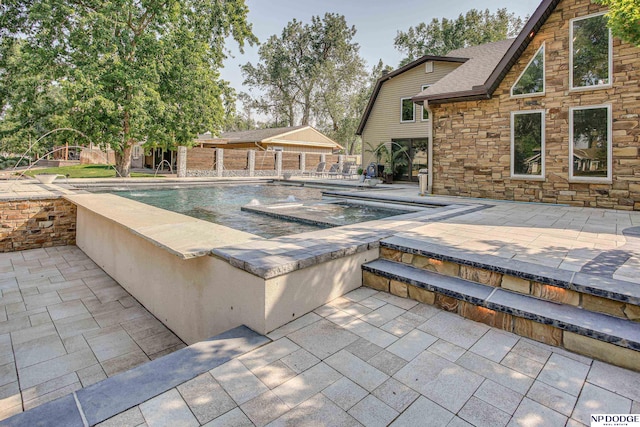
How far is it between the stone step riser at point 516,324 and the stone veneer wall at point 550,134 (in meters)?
6.90

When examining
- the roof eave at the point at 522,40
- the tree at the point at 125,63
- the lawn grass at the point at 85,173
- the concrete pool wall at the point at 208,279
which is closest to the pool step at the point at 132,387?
the concrete pool wall at the point at 208,279

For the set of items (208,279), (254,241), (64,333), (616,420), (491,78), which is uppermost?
(491,78)

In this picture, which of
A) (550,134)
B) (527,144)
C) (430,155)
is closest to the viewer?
(550,134)

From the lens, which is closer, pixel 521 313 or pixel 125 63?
pixel 521 313

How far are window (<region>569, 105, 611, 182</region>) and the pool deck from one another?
12.7 ft

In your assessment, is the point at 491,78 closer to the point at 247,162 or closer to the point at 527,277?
the point at 527,277

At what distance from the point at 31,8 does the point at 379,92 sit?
557 inches

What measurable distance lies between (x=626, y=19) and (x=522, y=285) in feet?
15.6

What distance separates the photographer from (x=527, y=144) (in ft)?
28.5

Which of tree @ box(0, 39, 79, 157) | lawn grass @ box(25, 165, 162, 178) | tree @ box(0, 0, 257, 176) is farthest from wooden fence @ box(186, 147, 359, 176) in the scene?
tree @ box(0, 39, 79, 157)

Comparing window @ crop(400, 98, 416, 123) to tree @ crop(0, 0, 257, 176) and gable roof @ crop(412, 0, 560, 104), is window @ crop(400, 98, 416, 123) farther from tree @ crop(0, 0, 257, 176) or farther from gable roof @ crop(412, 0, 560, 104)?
tree @ crop(0, 0, 257, 176)

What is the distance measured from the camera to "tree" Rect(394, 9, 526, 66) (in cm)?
2497

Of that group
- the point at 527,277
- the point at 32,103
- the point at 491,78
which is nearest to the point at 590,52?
the point at 491,78

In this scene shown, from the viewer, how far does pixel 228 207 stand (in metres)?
9.00
